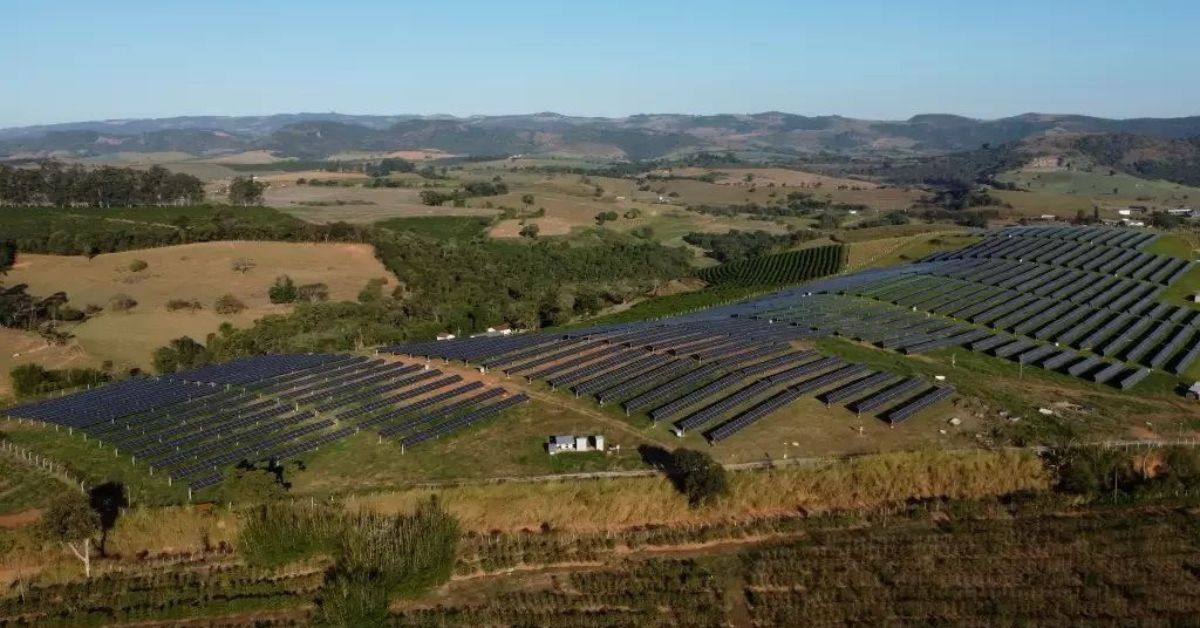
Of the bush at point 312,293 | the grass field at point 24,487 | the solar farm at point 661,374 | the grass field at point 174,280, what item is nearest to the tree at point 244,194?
the grass field at point 174,280

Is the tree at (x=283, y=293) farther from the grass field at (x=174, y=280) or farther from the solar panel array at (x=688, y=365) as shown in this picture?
the solar panel array at (x=688, y=365)

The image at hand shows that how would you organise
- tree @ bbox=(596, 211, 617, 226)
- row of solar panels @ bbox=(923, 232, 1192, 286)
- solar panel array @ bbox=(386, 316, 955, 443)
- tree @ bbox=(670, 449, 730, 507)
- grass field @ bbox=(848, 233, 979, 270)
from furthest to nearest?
tree @ bbox=(596, 211, 617, 226)
grass field @ bbox=(848, 233, 979, 270)
row of solar panels @ bbox=(923, 232, 1192, 286)
solar panel array @ bbox=(386, 316, 955, 443)
tree @ bbox=(670, 449, 730, 507)

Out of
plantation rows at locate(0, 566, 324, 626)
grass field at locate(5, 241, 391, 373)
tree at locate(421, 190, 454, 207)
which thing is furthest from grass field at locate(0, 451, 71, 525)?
tree at locate(421, 190, 454, 207)

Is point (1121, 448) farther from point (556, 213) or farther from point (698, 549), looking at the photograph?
point (556, 213)

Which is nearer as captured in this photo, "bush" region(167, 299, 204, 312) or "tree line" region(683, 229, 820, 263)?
"bush" region(167, 299, 204, 312)

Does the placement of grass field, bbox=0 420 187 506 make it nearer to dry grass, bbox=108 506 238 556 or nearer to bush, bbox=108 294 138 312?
dry grass, bbox=108 506 238 556

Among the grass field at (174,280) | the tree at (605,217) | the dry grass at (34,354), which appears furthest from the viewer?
the tree at (605,217)
